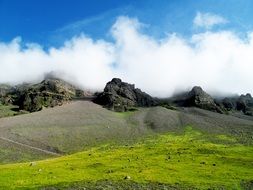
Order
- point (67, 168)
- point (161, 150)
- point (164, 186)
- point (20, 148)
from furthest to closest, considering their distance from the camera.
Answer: point (20, 148) < point (161, 150) < point (67, 168) < point (164, 186)

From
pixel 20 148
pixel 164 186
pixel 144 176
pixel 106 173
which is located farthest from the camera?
pixel 20 148

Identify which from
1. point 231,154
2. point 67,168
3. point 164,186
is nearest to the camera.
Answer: point 164,186

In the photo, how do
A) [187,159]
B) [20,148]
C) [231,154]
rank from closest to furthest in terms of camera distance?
[187,159] < [231,154] < [20,148]

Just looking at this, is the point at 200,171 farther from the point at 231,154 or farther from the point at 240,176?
the point at 231,154

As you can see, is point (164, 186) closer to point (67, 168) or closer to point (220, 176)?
point (220, 176)

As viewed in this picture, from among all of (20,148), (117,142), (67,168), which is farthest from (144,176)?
(117,142)

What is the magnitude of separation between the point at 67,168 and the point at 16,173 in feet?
35.4

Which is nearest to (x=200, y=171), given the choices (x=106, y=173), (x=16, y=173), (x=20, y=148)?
(x=106, y=173)

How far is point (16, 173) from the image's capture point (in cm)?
8038

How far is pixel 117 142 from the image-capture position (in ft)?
649

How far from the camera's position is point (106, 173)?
77875 millimetres

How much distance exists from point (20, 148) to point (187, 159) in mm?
94042

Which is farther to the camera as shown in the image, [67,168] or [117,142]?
[117,142]

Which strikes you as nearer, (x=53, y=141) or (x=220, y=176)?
(x=220, y=176)
